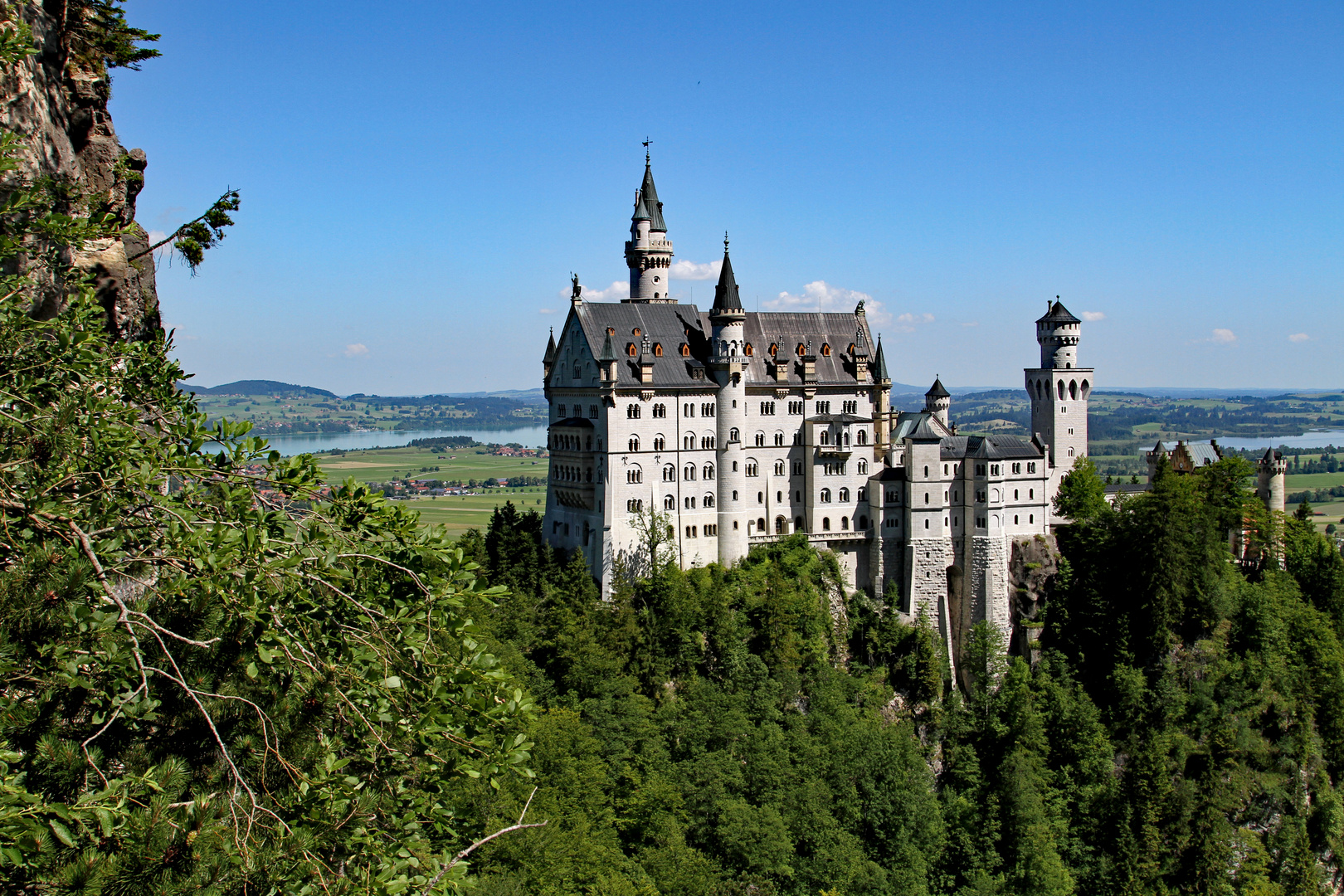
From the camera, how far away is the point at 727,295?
226ft

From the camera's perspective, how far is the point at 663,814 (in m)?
49.4

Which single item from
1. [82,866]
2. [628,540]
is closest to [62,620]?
[82,866]

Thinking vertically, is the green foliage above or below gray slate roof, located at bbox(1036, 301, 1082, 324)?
below

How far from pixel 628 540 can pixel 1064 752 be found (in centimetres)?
3072

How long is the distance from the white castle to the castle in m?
0.11

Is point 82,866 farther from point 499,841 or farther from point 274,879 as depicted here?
point 499,841

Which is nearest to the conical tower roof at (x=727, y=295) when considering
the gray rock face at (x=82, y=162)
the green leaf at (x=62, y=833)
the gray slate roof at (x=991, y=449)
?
the gray slate roof at (x=991, y=449)

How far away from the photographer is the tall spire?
68938 mm

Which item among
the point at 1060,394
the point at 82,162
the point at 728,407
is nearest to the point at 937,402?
the point at 1060,394

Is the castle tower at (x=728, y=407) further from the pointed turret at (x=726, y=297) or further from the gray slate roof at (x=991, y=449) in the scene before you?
the gray slate roof at (x=991, y=449)

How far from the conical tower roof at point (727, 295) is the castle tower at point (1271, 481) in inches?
1775

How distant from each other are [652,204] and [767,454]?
66.1 feet

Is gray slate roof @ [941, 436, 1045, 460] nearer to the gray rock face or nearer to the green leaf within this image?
the gray rock face

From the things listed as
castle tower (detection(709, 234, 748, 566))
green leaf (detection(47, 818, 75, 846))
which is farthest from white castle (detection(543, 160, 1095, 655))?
green leaf (detection(47, 818, 75, 846))
